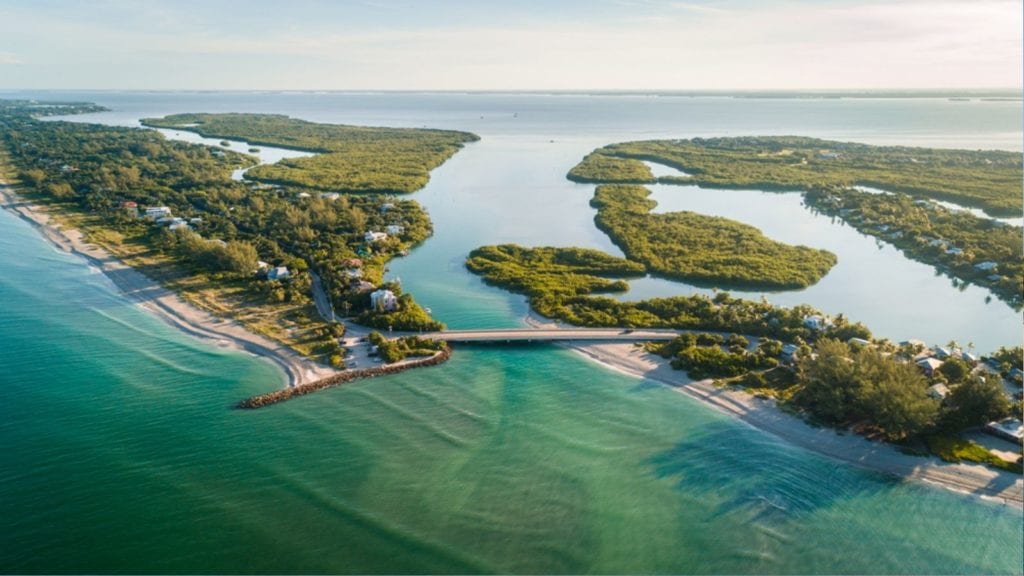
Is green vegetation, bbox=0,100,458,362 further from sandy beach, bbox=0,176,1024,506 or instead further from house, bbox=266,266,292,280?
sandy beach, bbox=0,176,1024,506

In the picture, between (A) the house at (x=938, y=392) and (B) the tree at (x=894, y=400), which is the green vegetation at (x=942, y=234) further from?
(B) the tree at (x=894, y=400)

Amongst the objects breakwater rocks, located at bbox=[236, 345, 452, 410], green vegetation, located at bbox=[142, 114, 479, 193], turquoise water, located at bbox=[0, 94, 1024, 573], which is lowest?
turquoise water, located at bbox=[0, 94, 1024, 573]

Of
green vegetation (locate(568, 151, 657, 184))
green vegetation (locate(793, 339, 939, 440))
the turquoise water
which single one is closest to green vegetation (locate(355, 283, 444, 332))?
the turquoise water

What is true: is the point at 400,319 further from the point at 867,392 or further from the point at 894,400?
the point at 894,400

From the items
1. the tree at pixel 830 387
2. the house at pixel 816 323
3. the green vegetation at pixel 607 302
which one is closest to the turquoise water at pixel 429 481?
the tree at pixel 830 387

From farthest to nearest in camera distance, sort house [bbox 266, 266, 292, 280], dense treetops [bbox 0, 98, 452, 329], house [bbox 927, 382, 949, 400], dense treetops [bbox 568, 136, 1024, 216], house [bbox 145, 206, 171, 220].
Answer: dense treetops [bbox 568, 136, 1024, 216] < house [bbox 145, 206, 171, 220] < dense treetops [bbox 0, 98, 452, 329] < house [bbox 266, 266, 292, 280] < house [bbox 927, 382, 949, 400]

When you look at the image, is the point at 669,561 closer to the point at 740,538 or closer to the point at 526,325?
the point at 740,538
